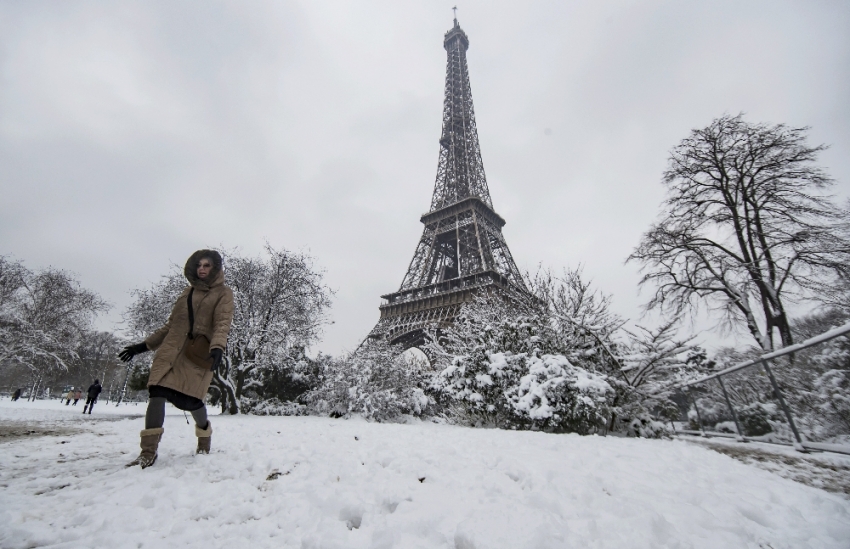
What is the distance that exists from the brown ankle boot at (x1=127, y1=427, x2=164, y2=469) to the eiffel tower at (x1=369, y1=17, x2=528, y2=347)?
16720 millimetres

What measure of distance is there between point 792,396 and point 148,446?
698cm

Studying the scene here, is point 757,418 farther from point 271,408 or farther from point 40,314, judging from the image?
point 40,314

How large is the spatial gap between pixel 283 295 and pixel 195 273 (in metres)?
9.81

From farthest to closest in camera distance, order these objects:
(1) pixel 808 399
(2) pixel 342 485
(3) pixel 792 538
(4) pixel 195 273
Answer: (1) pixel 808 399 < (4) pixel 195 273 < (2) pixel 342 485 < (3) pixel 792 538

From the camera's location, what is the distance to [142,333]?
44.2 ft

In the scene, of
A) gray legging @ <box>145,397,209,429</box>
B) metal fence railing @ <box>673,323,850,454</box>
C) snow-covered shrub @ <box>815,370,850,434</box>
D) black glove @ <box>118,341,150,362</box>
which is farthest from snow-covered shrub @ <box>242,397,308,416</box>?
snow-covered shrub @ <box>815,370,850,434</box>

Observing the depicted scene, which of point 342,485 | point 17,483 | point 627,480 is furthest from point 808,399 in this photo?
point 17,483

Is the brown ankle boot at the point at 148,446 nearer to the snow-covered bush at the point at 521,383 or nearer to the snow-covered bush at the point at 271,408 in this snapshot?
the snow-covered bush at the point at 521,383

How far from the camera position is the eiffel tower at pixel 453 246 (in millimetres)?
25609

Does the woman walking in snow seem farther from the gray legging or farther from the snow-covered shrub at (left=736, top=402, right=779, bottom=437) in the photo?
the snow-covered shrub at (left=736, top=402, right=779, bottom=437)

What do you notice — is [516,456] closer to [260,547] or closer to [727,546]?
[727,546]

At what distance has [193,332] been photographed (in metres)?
3.16

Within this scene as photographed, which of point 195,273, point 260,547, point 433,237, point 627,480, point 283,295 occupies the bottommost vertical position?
point 260,547

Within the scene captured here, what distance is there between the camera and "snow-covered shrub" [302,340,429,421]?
398 inches
